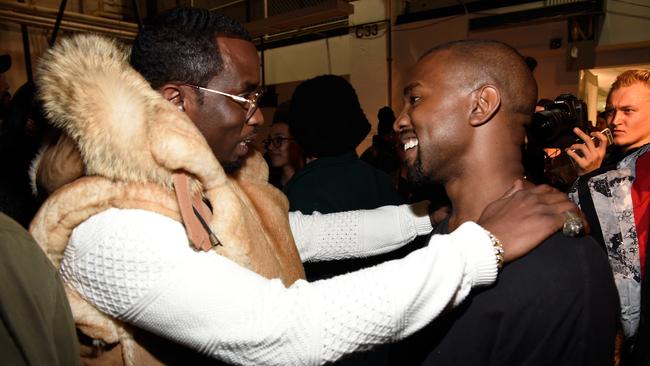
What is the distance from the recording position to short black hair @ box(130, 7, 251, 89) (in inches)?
55.4

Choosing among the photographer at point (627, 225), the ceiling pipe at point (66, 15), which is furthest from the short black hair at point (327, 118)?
the ceiling pipe at point (66, 15)

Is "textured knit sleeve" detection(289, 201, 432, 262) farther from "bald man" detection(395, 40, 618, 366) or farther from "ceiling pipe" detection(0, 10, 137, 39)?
"ceiling pipe" detection(0, 10, 137, 39)

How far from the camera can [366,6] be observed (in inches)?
354

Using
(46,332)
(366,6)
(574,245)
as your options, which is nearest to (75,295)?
(46,332)

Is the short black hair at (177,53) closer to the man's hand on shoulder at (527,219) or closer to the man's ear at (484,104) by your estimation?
the man's ear at (484,104)

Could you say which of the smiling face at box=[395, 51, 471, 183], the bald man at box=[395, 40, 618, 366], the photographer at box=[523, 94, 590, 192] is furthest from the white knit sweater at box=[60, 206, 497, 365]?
the photographer at box=[523, 94, 590, 192]

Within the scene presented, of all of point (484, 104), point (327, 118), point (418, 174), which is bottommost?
point (418, 174)

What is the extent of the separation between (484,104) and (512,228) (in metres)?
0.41

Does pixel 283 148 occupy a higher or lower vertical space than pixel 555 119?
lower

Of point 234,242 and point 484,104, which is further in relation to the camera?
point 484,104

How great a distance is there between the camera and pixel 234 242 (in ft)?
4.01

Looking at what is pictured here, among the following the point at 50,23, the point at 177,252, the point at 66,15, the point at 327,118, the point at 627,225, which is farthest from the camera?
the point at 50,23

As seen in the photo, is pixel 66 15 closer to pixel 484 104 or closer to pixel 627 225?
pixel 484 104

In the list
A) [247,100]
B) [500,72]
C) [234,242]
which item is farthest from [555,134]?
[234,242]
